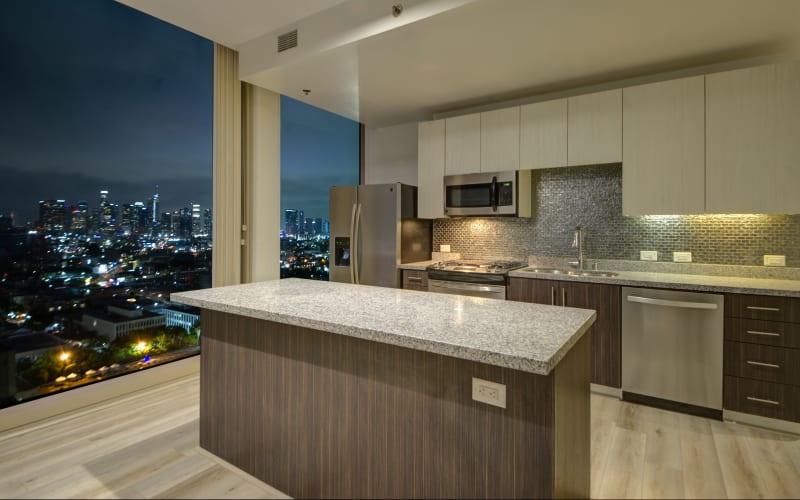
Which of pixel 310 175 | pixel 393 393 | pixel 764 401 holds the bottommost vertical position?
pixel 764 401

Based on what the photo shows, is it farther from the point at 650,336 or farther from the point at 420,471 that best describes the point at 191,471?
the point at 650,336

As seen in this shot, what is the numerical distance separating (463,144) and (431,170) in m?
0.42

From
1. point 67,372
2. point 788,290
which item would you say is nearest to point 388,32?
point 788,290

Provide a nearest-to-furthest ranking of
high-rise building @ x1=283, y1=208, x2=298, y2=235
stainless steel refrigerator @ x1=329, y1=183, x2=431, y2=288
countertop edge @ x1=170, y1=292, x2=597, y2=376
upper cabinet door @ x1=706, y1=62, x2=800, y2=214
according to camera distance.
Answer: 1. countertop edge @ x1=170, y1=292, x2=597, y2=376
2. upper cabinet door @ x1=706, y1=62, x2=800, y2=214
3. stainless steel refrigerator @ x1=329, y1=183, x2=431, y2=288
4. high-rise building @ x1=283, y1=208, x2=298, y2=235

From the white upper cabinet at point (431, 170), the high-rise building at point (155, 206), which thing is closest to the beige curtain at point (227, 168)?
the high-rise building at point (155, 206)

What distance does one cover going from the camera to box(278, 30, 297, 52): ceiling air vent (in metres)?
2.99

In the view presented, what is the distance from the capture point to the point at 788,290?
8.13ft

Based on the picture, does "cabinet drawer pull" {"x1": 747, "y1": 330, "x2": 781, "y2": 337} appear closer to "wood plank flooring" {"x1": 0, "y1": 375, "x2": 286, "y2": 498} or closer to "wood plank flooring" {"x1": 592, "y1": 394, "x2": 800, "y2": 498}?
"wood plank flooring" {"x1": 592, "y1": 394, "x2": 800, "y2": 498}

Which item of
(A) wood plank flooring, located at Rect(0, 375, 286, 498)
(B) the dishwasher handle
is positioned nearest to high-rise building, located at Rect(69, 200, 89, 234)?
(A) wood plank flooring, located at Rect(0, 375, 286, 498)

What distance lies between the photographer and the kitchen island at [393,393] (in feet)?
4.33

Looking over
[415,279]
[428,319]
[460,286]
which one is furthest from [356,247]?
[428,319]

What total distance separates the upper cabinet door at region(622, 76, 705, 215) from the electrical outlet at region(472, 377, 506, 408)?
2462 millimetres

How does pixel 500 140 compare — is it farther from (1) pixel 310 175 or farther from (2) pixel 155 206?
(2) pixel 155 206

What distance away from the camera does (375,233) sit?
13.8 feet
